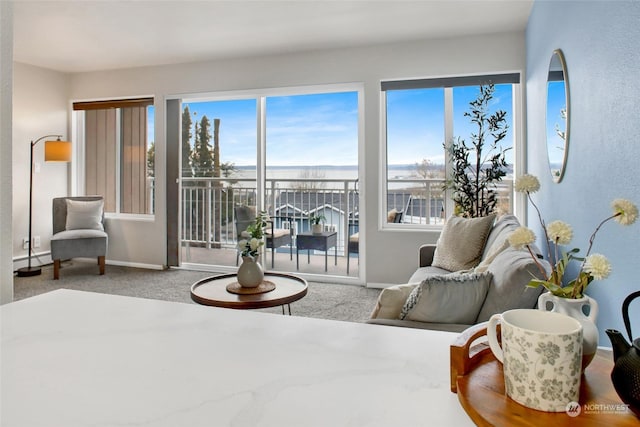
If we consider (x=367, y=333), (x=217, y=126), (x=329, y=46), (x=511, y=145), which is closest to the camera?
(x=367, y=333)

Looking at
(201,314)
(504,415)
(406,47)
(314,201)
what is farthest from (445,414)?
(314,201)

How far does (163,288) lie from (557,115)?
397 centimetres

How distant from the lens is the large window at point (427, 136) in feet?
14.1

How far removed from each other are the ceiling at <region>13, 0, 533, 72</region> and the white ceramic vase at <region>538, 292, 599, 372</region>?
3298 millimetres

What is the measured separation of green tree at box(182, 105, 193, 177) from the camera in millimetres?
5488

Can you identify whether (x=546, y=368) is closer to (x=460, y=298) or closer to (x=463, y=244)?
(x=460, y=298)

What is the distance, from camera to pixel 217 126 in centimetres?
541

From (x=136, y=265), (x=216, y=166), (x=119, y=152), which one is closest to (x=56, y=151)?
(x=119, y=152)

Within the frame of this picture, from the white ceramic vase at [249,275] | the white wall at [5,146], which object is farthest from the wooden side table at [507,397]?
the white ceramic vase at [249,275]

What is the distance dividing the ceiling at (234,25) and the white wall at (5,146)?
2652mm

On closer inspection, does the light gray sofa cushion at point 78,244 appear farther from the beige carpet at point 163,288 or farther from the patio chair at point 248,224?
the patio chair at point 248,224

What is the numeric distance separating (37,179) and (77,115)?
104 centimetres

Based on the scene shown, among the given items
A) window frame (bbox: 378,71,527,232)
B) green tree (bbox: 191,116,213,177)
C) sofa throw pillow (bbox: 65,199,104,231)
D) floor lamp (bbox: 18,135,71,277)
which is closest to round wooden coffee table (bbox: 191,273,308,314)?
window frame (bbox: 378,71,527,232)

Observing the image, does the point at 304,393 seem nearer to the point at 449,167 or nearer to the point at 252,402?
the point at 252,402
